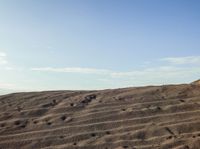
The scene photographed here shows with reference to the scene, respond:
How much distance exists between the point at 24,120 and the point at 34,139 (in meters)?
1.43

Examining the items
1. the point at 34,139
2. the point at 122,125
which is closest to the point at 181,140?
the point at 122,125

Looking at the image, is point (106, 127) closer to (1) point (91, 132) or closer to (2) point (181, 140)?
(1) point (91, 132)

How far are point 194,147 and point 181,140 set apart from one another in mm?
402

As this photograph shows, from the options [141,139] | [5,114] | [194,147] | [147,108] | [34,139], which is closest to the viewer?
[194,147]

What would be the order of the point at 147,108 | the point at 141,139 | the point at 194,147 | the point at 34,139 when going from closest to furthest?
the point at 194,147, the point at 141,139, the point at 34,139, the point at 147,108

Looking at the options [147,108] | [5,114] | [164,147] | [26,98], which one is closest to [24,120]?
[5,114]

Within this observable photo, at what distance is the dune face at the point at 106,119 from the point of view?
976 centimetres

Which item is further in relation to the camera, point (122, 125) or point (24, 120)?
point (24, 120)

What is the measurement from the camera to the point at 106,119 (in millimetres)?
11008

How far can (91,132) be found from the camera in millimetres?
10320

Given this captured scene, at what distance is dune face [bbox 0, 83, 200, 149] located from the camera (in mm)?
9758

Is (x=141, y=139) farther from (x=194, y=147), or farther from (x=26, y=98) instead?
(x=26, y=98)

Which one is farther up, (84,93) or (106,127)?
(84,93)

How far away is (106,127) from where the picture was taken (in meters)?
10.6
